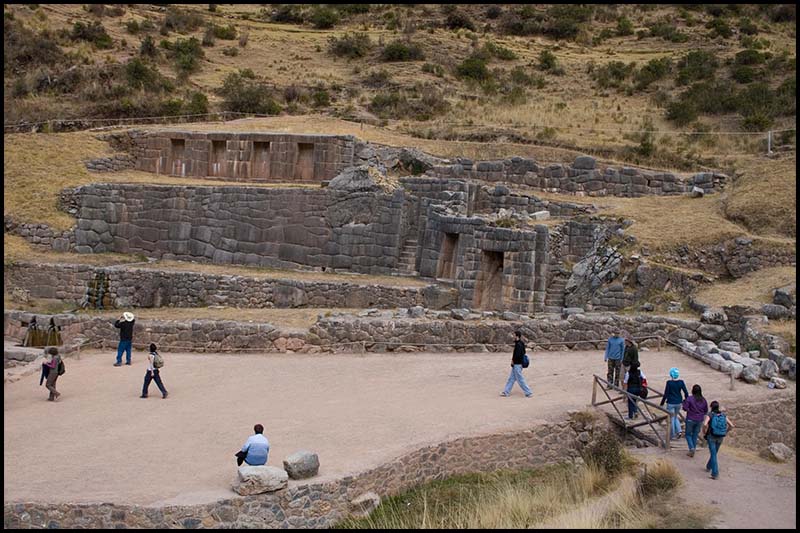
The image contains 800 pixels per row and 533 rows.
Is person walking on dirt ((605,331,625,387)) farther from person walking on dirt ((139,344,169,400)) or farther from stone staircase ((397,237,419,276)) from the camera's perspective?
stone staircase ((397,237,419,276))

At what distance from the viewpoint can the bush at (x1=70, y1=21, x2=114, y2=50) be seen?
4944 cm

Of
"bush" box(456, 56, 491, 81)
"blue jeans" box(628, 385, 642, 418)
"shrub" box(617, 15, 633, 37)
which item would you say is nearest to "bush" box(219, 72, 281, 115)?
"bush" box(456, 56, 491, 81)

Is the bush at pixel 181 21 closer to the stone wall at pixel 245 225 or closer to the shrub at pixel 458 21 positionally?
the shrub at pixel 458 21

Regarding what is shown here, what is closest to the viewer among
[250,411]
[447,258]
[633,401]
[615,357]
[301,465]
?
[301,465]

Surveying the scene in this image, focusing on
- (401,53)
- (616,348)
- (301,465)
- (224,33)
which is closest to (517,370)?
(616,348)

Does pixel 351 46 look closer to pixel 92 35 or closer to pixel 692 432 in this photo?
pixel 92 35

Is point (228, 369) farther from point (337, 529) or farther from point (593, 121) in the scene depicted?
point (593, 121)

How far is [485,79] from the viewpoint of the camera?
47562 millimetres

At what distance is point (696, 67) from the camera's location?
142 ft

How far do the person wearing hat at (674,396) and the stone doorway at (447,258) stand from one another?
10.4 m

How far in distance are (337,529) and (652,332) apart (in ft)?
30.2

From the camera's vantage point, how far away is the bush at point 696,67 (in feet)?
139

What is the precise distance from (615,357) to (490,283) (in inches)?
284

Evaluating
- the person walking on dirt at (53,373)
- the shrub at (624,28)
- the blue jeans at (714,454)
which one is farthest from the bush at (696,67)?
the person walking on dirt at (53,373)
